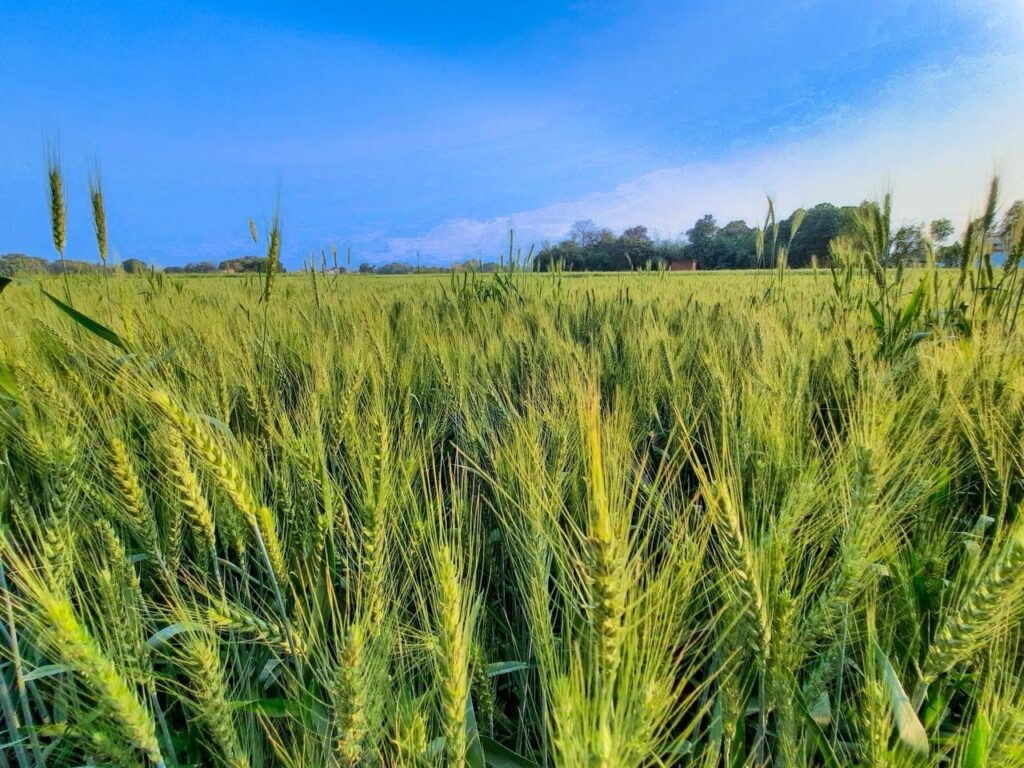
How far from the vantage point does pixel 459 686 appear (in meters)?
0.48

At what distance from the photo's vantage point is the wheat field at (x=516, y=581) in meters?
0.52

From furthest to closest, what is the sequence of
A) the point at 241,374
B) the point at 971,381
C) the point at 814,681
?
the point at 241,374, the point at 971,381, the point at 814,681

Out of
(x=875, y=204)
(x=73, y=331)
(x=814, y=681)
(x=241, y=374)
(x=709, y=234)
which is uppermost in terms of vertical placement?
(x=709, y=234)

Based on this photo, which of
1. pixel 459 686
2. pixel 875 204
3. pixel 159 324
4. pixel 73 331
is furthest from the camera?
pixel 159 324

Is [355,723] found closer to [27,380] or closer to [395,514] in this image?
[395,514]

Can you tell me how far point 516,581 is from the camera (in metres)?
1.02

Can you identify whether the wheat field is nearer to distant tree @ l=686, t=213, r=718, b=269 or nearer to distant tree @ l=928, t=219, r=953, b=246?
distant tree @ l=928, t=219, r=953, b=246

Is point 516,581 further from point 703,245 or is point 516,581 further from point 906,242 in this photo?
point 703,245

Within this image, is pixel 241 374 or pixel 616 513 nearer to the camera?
pixel 616 513

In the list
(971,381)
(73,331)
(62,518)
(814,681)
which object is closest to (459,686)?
(814,681)

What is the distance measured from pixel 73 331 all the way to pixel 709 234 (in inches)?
1337

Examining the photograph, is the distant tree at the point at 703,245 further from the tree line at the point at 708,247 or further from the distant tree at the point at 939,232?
the distant tree at the point at 939,232

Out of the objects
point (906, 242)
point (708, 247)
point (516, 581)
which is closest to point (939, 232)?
point (906, 242)

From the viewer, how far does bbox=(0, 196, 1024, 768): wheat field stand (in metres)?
0.52
